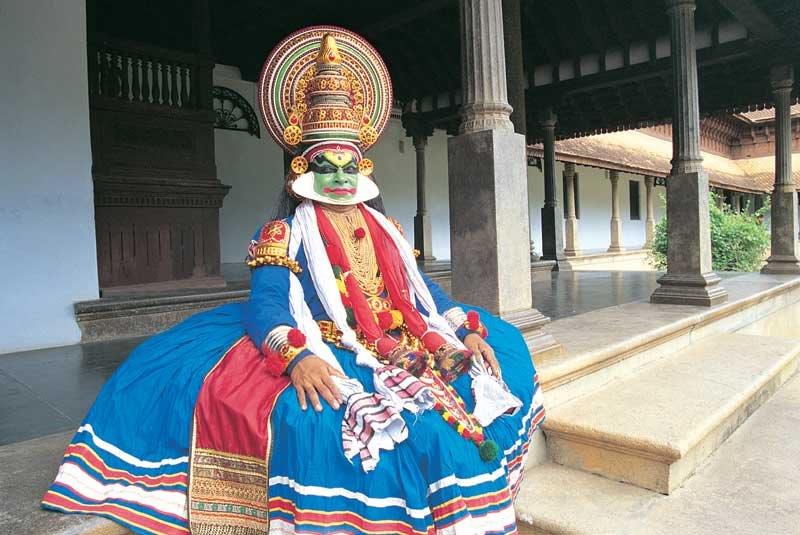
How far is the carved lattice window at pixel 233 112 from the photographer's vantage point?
871 cm

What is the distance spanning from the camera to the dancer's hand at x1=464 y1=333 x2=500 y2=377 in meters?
1.93

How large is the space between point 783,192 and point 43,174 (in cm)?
847

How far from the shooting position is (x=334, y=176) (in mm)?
2041

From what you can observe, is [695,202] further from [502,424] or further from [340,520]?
[340,520]

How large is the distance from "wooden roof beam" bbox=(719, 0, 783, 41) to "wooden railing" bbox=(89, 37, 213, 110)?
5574 millimetres

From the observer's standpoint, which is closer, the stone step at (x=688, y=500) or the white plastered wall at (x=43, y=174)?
the stone step at (x=688, y=500)

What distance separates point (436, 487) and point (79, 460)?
3.33 ft

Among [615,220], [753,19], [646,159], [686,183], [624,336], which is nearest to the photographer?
[624,336]

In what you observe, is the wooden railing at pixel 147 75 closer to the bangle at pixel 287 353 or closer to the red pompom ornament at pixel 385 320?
the red pompom ornament at pixel 385 320

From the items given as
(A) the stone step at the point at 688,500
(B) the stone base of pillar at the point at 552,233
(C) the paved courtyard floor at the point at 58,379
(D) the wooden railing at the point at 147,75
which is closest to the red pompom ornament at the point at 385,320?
(A) the stone step at the point at 688,500

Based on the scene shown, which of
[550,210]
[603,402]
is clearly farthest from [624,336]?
[550,210]

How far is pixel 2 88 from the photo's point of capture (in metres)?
3.89

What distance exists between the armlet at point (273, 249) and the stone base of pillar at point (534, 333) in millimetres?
1383

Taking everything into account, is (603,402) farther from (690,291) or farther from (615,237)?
(615,237)
